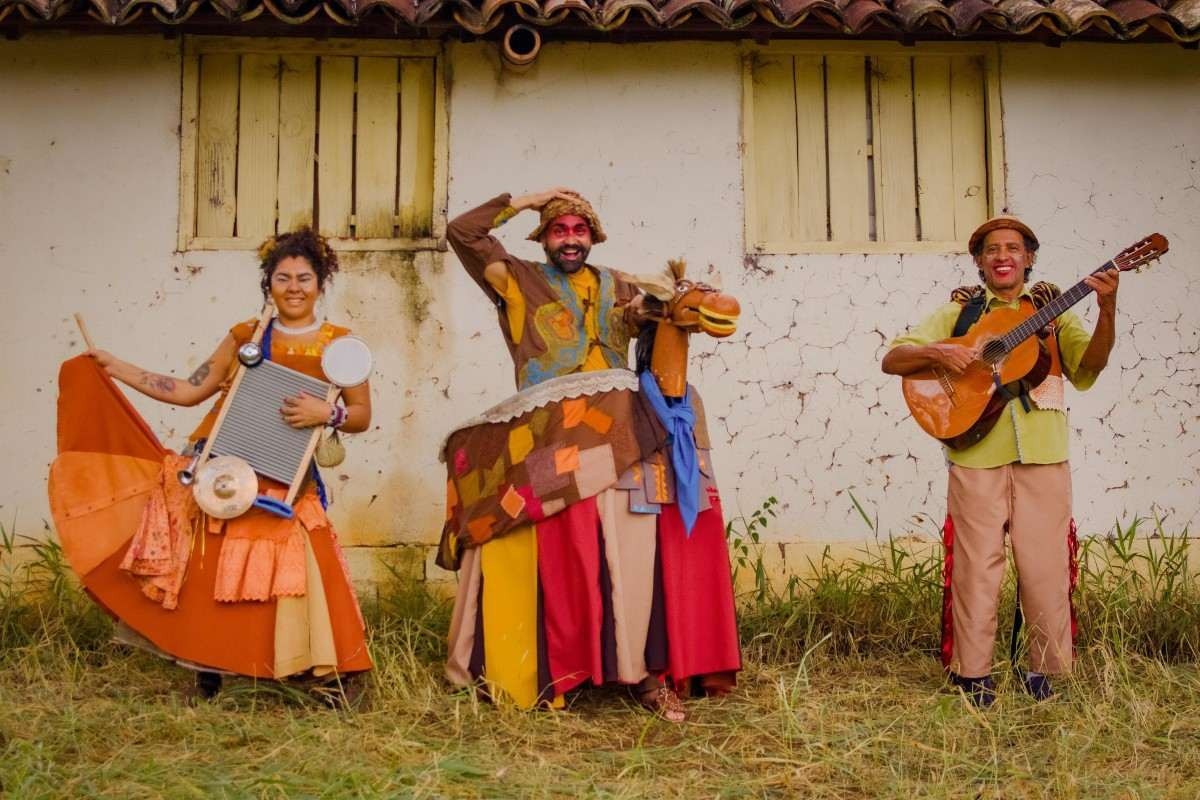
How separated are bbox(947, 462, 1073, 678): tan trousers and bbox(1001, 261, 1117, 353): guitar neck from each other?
0.49 metres

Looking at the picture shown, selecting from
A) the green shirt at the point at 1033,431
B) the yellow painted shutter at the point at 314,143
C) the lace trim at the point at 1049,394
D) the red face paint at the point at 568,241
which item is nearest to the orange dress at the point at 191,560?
the red face paint at the point at 568,241

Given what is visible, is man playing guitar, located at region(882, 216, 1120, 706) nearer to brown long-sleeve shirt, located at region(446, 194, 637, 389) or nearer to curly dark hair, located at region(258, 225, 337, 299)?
brown long-sleeve shirt, located at region(446, 194, 637, 389)

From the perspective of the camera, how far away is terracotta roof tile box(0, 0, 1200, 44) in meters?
5.83

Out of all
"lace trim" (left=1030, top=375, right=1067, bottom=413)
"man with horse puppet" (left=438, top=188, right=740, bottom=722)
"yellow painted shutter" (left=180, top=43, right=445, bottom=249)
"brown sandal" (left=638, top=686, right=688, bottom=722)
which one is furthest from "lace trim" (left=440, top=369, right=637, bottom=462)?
"yellow painted shutter" (left=180, top=43, right=445, bottom=249)

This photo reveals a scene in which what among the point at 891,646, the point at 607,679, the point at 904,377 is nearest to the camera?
the point at 607,679

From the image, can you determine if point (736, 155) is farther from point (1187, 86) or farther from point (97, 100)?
point (97, 100)

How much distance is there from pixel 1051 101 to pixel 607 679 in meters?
4.02

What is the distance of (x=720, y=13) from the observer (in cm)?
593

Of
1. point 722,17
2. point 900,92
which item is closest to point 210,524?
point 722,17

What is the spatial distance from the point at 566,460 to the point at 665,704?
0.99 metres

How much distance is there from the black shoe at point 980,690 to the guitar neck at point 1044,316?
1294 millimetres

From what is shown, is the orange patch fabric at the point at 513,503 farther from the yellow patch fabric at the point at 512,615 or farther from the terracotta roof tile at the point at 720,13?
the terracotta roof tile at the point at 720,13

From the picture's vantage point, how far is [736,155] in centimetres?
656

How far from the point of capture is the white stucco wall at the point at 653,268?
638 centimetres
